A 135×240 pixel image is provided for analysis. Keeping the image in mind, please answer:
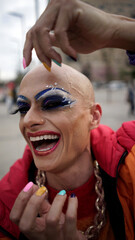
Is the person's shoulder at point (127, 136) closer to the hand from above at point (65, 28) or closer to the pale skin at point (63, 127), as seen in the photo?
the pale skin at point (63, 127)

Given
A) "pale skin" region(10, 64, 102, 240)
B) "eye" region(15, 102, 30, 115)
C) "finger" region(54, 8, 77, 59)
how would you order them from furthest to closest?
"eye" region(15, 102, 30, 115)
"pale skin" region(10, 64, 102, 240)
"finger" region(54, 8, 77, 59)

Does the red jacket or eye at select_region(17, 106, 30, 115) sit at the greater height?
eye at select_region(17, 106, 30, 115)

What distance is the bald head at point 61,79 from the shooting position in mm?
1370

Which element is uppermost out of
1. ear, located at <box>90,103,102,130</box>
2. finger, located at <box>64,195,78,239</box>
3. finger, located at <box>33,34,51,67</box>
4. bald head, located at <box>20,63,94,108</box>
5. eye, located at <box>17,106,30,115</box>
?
finger, located at <box>33,34,51,67</box>

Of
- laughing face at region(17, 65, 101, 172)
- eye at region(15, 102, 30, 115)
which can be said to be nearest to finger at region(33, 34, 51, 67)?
laughing face at region(17, 65, 101, 172)

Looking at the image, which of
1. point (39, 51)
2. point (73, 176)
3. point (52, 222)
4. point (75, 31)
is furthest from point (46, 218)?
point (75, 31)

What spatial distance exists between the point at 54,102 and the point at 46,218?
2.31 ft

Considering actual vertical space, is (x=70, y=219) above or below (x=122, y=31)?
below

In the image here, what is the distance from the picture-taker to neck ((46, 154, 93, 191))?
1.53m

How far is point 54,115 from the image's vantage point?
4.33 ft

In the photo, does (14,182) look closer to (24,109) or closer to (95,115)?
(24,109)

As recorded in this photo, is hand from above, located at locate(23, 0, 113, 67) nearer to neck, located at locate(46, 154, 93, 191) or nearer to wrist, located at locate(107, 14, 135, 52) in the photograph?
wrist, located at locate(107, 14, 135, 52)

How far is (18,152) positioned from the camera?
523 cm

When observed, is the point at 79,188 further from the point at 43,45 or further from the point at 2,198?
the point at 43,45
